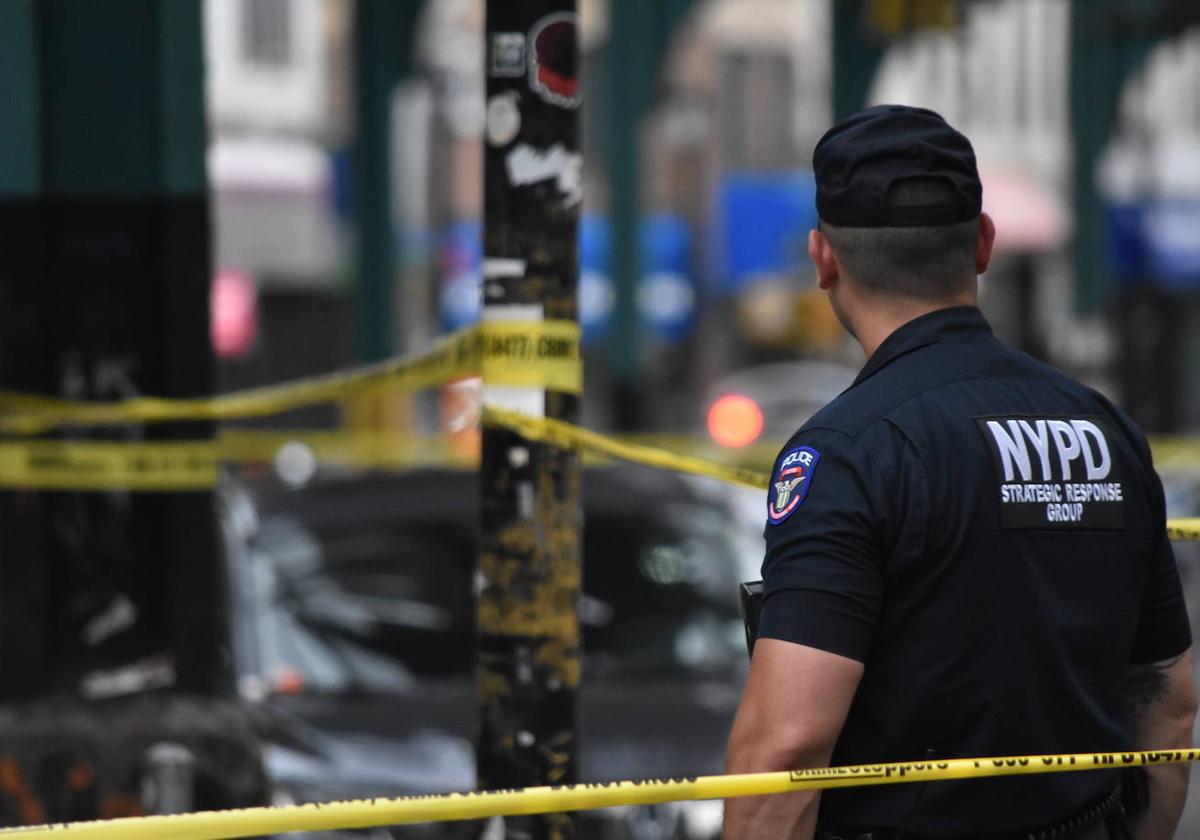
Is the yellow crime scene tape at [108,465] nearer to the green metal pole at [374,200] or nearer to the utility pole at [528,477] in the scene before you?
the utility pole at [528,477]

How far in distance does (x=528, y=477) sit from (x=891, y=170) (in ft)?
3.63

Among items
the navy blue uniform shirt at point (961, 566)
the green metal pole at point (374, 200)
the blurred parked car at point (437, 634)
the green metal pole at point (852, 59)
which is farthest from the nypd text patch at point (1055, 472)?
the green metal pole at point (374, 200)

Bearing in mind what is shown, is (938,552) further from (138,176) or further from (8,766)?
(138,176)

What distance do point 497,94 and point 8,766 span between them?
8.98 ft

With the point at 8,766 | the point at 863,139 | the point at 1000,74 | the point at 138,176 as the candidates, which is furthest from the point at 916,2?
the point at 1000,74

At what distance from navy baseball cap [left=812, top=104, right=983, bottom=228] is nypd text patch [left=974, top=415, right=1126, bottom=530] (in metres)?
0.29

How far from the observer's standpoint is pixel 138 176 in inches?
228

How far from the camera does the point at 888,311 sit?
2539mm

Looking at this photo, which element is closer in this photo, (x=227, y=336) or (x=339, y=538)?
(x=339, y=538)

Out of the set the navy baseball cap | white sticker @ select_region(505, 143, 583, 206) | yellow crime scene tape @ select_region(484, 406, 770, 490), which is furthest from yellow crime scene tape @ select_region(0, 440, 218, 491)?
the navy baseball cap

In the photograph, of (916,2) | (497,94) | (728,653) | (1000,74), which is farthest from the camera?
(1000,74)

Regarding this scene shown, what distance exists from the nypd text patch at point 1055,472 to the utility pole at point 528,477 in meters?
1.09

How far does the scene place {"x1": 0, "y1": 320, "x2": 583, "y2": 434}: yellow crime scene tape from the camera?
338cm

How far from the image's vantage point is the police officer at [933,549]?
234 centimetres
